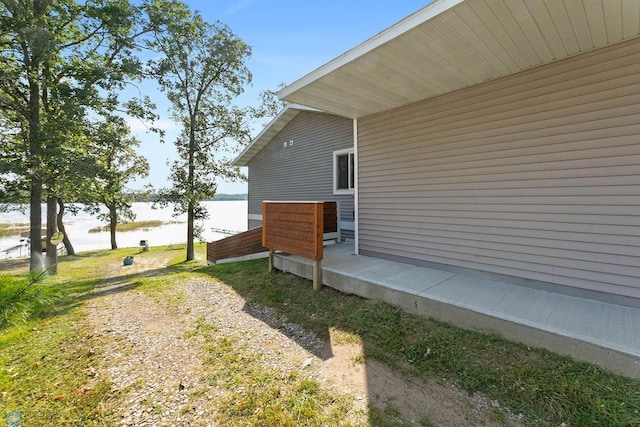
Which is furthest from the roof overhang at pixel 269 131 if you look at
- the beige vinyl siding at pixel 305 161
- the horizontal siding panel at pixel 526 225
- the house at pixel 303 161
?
the horizontal siding panel at pixel 526 225

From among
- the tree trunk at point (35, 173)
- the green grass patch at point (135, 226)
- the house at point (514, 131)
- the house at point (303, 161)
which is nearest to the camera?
the house at point (514, 131)

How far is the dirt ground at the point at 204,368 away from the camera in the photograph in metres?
2.20

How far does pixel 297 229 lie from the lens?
500 centimetres

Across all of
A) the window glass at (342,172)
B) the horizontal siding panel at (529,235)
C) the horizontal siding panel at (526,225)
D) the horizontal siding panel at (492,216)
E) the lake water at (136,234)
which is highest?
the window glass at (342,172)

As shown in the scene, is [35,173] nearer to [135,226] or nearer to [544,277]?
[544,277]

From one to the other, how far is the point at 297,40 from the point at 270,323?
6.96 meters

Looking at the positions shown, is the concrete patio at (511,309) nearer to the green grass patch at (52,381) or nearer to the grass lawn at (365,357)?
the grass lawn at (365,357)

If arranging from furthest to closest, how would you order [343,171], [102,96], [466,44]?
[102,96] → [343,171] → [466,44]

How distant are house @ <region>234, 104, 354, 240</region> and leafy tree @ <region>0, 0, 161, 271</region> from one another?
4.77m

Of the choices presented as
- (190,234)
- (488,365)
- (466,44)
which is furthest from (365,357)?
(190,234)

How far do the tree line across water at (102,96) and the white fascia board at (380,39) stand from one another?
6707 millimetres

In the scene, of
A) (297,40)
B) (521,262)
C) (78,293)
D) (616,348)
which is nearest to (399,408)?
(616,348)

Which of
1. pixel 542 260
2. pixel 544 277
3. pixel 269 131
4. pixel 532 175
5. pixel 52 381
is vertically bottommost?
pixel 52 381

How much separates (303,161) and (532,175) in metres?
6.35
